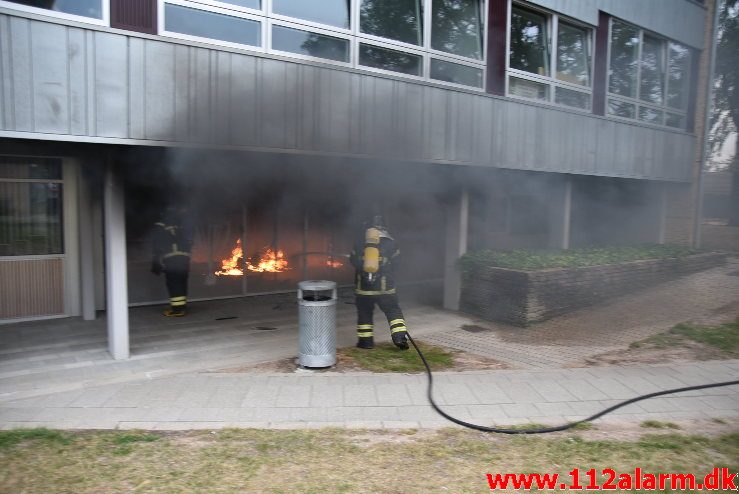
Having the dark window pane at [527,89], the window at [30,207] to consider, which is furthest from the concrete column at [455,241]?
the window at [30,207]

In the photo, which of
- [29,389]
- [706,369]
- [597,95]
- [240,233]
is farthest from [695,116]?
[29,389]

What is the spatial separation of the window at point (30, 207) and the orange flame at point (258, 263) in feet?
7.22

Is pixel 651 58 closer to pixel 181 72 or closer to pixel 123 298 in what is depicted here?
pixel 181 72

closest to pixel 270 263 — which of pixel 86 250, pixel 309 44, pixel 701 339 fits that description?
pixel 86 250

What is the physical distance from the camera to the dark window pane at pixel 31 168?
6027 millimetres

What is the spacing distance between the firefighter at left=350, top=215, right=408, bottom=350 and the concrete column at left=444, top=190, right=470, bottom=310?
233 centimetres

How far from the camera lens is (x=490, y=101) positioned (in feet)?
22.2

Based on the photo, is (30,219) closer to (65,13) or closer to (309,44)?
(65,13)

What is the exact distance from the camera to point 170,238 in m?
6.45

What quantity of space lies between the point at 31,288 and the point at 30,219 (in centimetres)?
84

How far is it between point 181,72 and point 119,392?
2.69 metres

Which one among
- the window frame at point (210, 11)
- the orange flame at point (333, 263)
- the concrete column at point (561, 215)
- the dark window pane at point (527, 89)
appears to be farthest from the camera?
the orange flame at point (333, 263)

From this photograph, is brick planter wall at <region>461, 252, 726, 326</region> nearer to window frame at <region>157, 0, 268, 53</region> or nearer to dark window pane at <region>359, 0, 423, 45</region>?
dark window pane at <region>359, 0, 423, 45</region>

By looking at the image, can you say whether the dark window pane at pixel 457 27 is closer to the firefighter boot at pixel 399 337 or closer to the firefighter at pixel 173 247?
the firefighter boot at pixel 399 337
